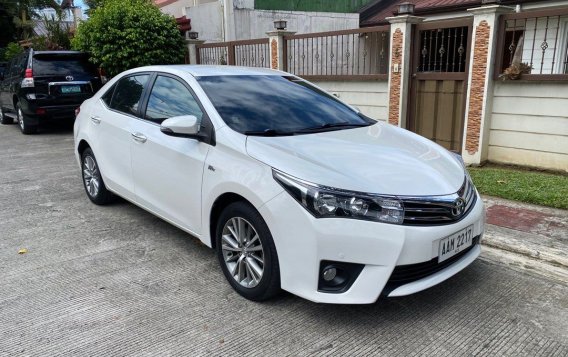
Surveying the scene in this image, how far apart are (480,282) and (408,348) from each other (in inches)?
44.7

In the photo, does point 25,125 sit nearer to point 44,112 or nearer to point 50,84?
point 44,112

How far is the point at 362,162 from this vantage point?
3.10 metres

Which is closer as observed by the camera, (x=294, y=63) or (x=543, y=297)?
(x=543, y=297)

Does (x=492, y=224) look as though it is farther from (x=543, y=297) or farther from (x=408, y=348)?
(x=408, y=348)

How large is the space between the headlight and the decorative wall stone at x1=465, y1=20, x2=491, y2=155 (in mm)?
4793

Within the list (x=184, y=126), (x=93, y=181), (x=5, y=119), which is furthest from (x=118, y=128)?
(x=5, y=119)

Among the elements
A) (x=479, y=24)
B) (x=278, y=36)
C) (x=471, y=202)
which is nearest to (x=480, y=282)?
(x=471, y=202)

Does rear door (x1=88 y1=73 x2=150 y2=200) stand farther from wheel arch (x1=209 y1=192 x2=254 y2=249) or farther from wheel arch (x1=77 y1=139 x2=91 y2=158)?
wheel arch (x1=209 y1=192 x2=254 y2=249)

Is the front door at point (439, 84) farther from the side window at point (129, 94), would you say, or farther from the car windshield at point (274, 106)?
the side window at point (129, 94)

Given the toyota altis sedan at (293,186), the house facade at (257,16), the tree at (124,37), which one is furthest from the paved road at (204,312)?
the house facade at (257,16)

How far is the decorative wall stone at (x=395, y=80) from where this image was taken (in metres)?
7.73

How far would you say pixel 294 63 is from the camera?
10109 mm

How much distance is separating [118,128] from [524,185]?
4.66 m

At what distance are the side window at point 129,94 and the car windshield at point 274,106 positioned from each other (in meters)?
0.90
